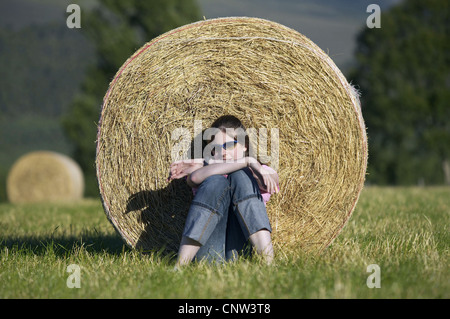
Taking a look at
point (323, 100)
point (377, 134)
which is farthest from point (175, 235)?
point (377, 134)

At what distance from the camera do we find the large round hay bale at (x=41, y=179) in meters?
13.0

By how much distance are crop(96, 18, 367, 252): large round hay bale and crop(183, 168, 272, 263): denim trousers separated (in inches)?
20.7

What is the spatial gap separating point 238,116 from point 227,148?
18.2 inches

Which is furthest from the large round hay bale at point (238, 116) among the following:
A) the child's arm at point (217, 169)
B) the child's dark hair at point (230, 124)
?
the child's arm at point (217, 169)

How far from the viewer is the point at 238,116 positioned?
3910mm

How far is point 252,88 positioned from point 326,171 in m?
0.87

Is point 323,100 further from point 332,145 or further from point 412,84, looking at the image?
point 412,84

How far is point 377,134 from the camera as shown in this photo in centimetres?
2459

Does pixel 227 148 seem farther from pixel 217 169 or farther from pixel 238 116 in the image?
pixel 238 116

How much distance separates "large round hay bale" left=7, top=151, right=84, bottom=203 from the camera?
42.7 feet

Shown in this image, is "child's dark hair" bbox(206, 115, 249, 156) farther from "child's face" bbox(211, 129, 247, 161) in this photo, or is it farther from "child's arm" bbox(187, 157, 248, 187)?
"child's arm" bbox(187, 157, 248, 187)

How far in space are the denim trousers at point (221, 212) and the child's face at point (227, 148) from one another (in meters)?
0.17

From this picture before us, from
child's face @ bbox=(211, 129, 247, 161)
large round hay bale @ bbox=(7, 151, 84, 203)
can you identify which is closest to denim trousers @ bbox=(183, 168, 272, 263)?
child's face @ bbox=(211, 129, 247, 161)

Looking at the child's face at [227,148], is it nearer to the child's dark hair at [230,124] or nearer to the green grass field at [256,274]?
the child's dark hair at [230,124]
